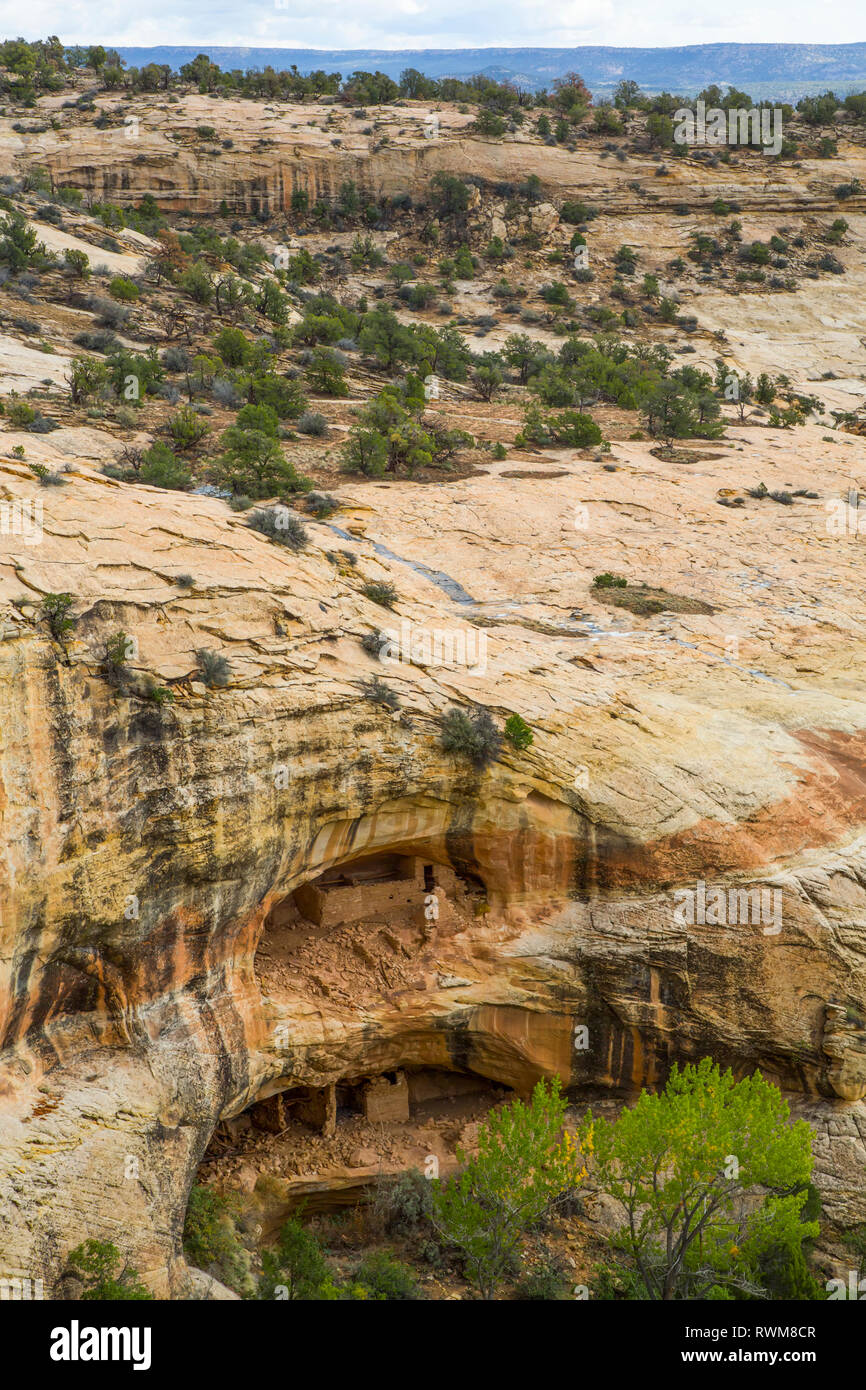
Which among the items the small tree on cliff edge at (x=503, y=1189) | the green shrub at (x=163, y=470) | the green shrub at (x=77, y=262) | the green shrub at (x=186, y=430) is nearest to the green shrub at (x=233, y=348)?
the green shrub at (x=77, y=262)

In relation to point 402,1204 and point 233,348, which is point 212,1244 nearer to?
point 402,1204

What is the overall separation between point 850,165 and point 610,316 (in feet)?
87.9

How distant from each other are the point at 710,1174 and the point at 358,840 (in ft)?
23.2

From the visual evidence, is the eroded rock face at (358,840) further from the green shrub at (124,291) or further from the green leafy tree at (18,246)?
the green leafy tree at (18,246)

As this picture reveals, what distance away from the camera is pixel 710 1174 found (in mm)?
14305

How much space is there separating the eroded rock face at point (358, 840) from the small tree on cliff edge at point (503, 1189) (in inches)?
86.8

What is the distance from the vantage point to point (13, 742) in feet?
39.7

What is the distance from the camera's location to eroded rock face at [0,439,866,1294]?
12.9m

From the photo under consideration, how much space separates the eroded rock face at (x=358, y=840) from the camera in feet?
42.3

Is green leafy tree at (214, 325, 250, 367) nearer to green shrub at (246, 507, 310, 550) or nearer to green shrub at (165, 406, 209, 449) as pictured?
green shrub at (165, 406, 209, 449)

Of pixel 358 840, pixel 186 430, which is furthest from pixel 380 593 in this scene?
pixel 186 430

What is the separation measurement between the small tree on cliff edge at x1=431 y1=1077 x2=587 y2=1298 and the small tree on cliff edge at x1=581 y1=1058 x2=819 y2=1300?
0.70 m

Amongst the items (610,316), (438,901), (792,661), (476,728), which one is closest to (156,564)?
(476,728)

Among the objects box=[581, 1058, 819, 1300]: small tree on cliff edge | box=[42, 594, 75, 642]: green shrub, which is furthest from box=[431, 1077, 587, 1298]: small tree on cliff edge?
box=[42, 594, 75, 642]: green shrub
